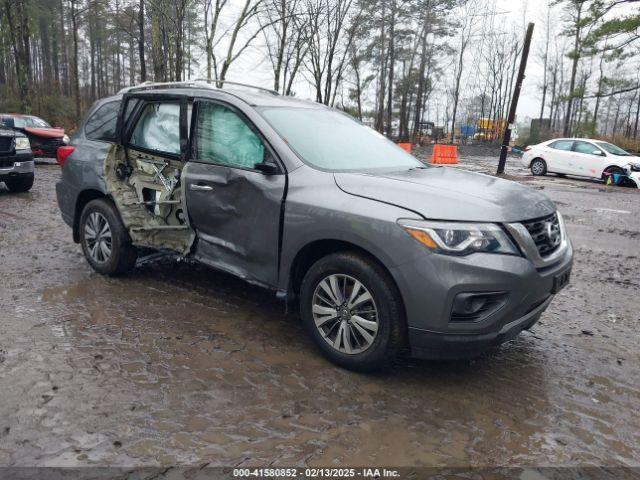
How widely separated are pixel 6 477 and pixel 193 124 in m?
2.78

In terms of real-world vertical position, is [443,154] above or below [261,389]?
above

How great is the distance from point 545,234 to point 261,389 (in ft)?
6.52

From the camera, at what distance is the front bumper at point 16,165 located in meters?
9.16

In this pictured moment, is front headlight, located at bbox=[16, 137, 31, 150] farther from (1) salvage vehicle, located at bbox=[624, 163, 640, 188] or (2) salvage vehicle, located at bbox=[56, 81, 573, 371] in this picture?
(1) salvage vehicle, located at bbox=[624, 163, 640, 188]

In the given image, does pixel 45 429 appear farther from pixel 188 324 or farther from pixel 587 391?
pixel 587 391

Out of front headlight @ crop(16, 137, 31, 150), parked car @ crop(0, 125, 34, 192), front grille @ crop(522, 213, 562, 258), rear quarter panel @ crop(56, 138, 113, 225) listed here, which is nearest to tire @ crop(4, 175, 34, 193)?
parked car @ crop(0, 125, 34, 192)

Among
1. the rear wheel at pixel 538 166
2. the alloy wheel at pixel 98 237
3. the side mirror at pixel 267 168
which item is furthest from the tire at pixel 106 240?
the rear wheel at pixel 538 166

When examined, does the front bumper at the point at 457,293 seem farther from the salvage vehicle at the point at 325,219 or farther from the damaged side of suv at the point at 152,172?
the damaged side of suv at the point at 152,172

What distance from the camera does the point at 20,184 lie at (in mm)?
9836

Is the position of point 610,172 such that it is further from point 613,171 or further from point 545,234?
point 545,234

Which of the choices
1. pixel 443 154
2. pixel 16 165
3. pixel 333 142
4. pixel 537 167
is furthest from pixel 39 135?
pixel 537 167

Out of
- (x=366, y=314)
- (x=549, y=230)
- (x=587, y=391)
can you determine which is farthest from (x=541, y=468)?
(x=549, y=230)

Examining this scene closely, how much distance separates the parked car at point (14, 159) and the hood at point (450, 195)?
850 centimetres

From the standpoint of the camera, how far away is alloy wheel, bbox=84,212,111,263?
184 inches
